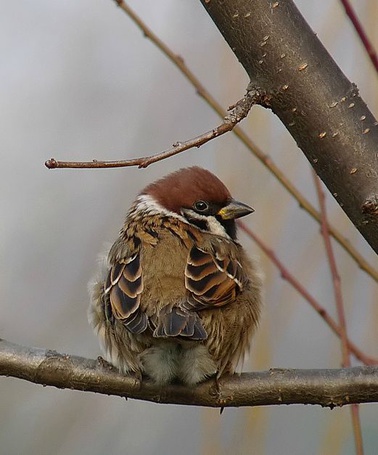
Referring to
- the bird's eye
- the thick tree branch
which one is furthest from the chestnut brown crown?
the thick tree branch

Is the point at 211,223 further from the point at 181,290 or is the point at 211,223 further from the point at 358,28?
the point at 358,28

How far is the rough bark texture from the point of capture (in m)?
2.18

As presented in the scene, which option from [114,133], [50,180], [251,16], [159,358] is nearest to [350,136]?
[251,16]

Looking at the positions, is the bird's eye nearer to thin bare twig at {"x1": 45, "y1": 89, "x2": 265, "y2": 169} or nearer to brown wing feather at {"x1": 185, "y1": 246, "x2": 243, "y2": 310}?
brown wing feather at {"x1": 185, "y1": 246, "x2": 243, "y2": 310}

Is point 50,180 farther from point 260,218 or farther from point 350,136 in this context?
point 350,136

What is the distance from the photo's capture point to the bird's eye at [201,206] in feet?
12.0

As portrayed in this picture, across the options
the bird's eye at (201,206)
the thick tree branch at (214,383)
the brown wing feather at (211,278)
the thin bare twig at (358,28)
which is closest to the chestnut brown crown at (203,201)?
the bird's eye at (201,206)

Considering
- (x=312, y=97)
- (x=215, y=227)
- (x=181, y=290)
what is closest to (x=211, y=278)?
(x=181, y=290)

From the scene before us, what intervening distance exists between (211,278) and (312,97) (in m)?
0.97

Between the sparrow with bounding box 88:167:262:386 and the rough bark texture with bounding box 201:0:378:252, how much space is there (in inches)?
29.8

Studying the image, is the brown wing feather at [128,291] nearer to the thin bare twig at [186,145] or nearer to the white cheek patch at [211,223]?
the white cheek patch at [211,223]

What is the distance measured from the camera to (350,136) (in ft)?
7.28

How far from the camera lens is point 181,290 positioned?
293 centimetres

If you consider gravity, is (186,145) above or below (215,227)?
below
